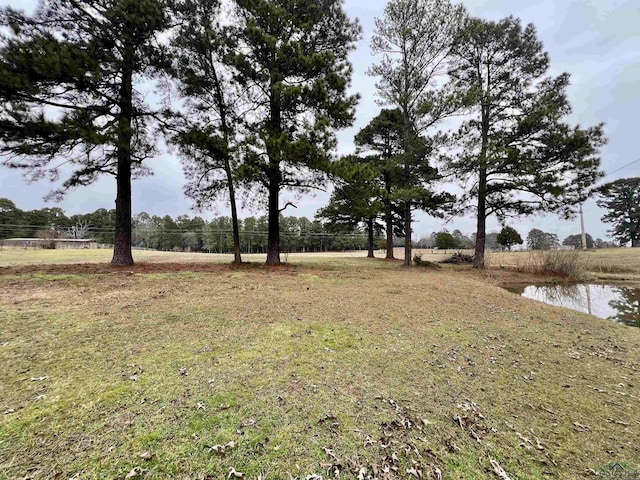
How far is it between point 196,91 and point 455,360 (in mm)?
10215

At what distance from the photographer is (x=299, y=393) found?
242cm

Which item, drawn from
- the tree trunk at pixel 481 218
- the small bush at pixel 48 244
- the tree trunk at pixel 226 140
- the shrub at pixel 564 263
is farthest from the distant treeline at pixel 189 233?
the tree trunk at pixel 226 140

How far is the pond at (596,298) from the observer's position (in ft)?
20.7

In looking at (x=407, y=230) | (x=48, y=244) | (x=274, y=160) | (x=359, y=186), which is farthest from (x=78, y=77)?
(x=48, y=244)

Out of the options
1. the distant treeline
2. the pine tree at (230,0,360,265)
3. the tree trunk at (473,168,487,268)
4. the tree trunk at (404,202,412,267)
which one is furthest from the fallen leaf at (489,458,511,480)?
the distant treeline

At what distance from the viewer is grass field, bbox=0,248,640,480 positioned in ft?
5.73

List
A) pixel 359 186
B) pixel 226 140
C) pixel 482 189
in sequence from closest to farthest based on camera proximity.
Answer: pixel 226 140 → pixel 359 186 → pixel 482 189

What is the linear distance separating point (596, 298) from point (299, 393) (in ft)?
32.0

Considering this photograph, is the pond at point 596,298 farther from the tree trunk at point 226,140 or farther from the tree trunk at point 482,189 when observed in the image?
the tree trunk at point 226,140

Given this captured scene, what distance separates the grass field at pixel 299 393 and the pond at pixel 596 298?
1.95 metres

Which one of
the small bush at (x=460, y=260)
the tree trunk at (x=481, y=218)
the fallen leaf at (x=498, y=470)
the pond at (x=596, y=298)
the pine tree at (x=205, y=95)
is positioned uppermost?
the pine tree at (x=205, y=95)

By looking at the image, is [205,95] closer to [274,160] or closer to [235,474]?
[274,160]

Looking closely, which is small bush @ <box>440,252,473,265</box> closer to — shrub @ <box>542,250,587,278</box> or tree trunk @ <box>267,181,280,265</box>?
shrub @ <box>542,250,587,278</box>

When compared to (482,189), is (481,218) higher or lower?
lower
